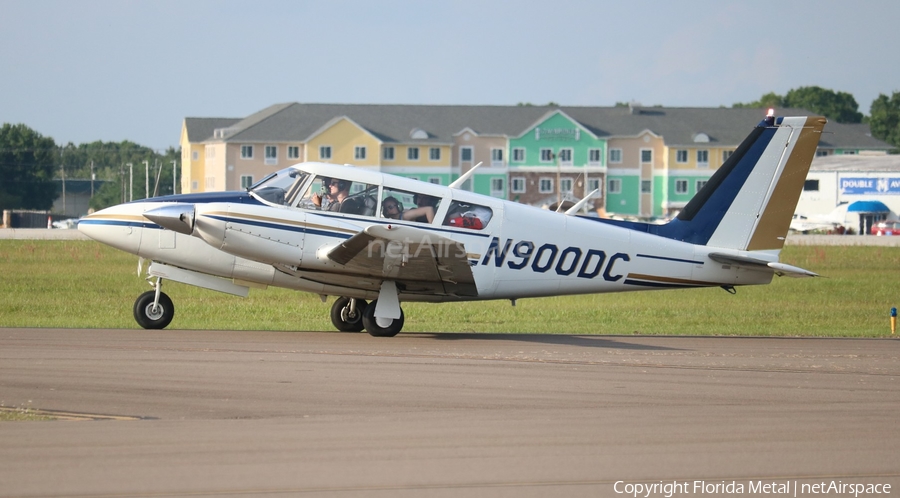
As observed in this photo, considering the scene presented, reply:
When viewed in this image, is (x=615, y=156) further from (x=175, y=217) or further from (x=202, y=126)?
(x=175, y=217)

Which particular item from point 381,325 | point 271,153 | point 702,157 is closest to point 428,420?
point 381,325

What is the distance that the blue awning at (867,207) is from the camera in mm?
75188

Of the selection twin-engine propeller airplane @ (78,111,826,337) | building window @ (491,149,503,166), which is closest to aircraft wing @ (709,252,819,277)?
twin-engine propeller airplane @ (78,111,826,337)

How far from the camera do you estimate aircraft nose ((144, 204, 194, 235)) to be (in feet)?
43.4

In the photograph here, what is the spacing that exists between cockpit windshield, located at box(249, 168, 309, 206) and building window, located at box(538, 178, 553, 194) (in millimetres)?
69896

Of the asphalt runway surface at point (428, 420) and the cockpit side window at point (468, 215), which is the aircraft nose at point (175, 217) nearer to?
the asphalt runway surface at point (428, 420)

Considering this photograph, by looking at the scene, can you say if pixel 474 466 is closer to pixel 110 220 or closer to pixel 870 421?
pixel 870 421

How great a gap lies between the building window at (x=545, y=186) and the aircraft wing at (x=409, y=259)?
227ft

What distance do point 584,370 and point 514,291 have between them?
3.82m

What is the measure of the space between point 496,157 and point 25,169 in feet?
150

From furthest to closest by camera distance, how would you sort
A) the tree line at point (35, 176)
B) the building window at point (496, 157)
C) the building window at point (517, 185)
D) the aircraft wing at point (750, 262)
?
the tree line at point (35, 176), the building window at point (496, 157), the building window at point (517, 185), the aircraft wing at point (750, 262)

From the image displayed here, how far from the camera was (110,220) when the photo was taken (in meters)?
14.1

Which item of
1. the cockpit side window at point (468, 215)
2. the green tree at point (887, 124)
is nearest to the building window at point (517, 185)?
the cockpit side window at point (468, 215)

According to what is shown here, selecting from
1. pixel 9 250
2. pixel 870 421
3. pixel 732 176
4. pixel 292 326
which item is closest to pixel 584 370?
pixel 870 421
